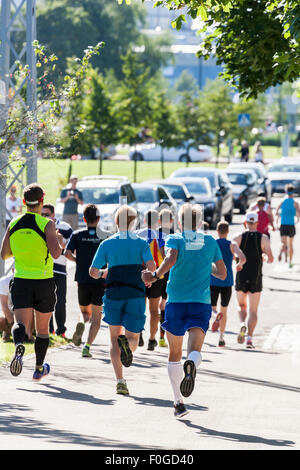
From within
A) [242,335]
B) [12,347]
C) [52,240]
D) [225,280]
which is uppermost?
[52,240]

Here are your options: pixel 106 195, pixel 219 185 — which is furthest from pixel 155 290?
pixel 219 185

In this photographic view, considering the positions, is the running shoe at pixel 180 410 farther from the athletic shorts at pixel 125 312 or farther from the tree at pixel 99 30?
the tree at pixel 99 30

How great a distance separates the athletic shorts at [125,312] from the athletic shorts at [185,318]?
32.0 inches

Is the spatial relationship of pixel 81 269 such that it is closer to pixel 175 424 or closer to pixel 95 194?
pixel 175 424

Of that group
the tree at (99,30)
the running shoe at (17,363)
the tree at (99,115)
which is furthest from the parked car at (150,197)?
the tree at (99,30)

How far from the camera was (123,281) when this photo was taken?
9.88 meters

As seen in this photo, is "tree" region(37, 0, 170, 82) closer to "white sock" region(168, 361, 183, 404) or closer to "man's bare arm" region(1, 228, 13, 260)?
"man's bare arm" region(1, 228, 13, 260)

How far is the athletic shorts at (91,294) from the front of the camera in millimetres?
12188

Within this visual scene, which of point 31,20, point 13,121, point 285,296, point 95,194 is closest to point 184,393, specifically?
point 13,121

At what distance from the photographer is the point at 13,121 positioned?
1241 cm

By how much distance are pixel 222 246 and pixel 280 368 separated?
260 cm

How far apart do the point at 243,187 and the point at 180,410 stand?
3115 centimetres

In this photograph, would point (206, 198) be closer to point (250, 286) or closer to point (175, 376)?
point (250, 286)
